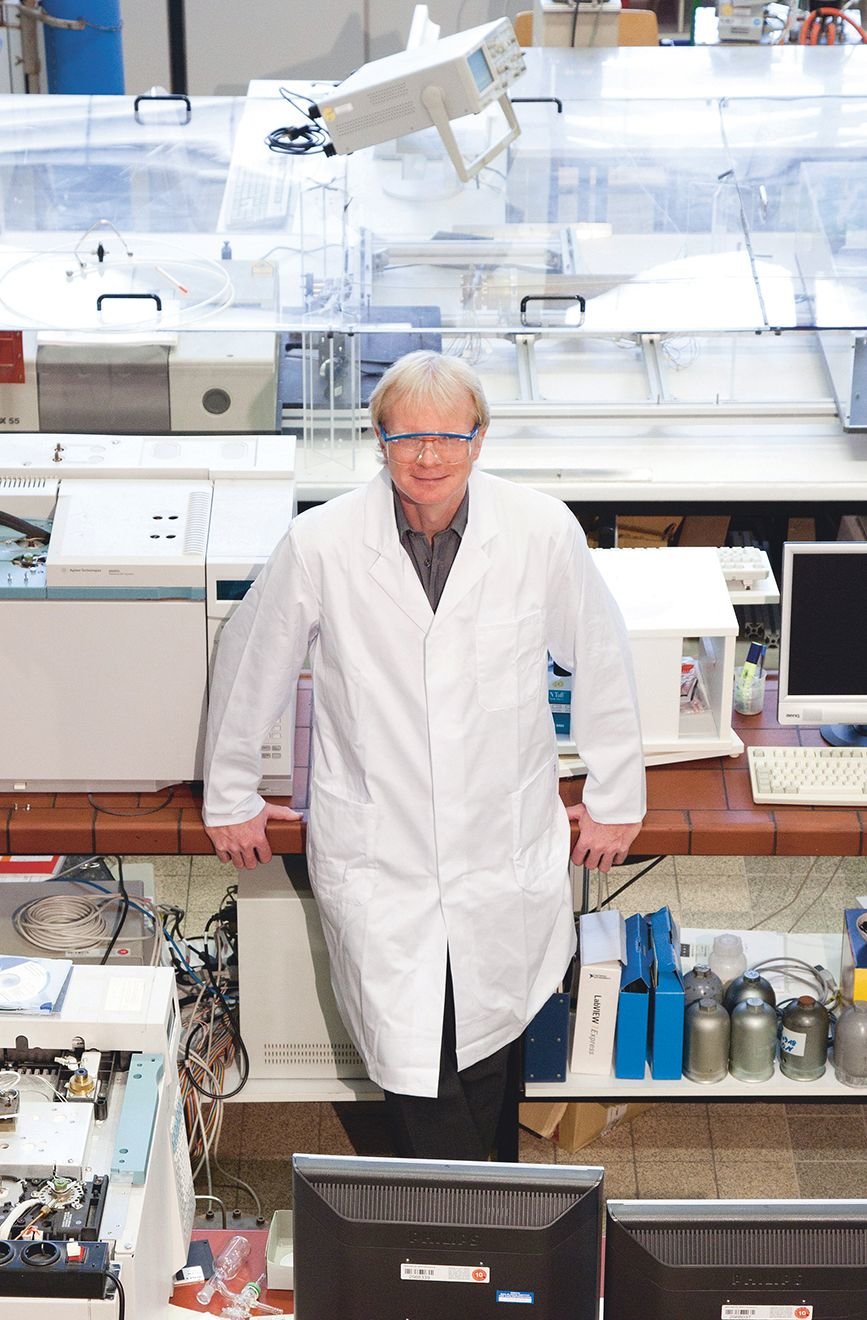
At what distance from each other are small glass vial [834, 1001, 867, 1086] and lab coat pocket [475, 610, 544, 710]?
0.87 meters

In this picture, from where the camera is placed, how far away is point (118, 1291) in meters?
1.52

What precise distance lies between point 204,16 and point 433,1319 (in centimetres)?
634

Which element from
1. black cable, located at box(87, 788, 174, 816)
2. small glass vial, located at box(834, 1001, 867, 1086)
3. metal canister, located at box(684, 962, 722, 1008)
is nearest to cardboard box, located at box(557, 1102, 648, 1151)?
metal canister, located at box(684, 962, 722, 1008)

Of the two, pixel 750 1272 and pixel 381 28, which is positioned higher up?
pixel 381 28

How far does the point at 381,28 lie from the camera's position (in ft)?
22.7

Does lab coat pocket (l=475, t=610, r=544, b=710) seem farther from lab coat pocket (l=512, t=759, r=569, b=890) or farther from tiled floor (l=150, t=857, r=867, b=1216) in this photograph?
tiled floor (l=150, t=857, r=867, b=1216)

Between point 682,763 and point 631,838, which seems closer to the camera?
point 631,838

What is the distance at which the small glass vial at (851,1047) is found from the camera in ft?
8.72

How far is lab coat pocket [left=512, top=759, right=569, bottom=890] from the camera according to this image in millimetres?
2312

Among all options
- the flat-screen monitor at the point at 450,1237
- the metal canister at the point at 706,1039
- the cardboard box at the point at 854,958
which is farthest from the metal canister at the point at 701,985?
the flat-screen monitor at the point at 450,1237

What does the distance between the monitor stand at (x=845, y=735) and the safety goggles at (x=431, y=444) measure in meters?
0.90

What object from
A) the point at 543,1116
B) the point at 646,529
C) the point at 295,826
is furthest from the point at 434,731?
the point at 646,529

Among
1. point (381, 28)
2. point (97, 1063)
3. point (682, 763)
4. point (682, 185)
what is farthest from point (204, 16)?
point (97, 1063)

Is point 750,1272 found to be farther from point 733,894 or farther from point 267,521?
point 733,894
